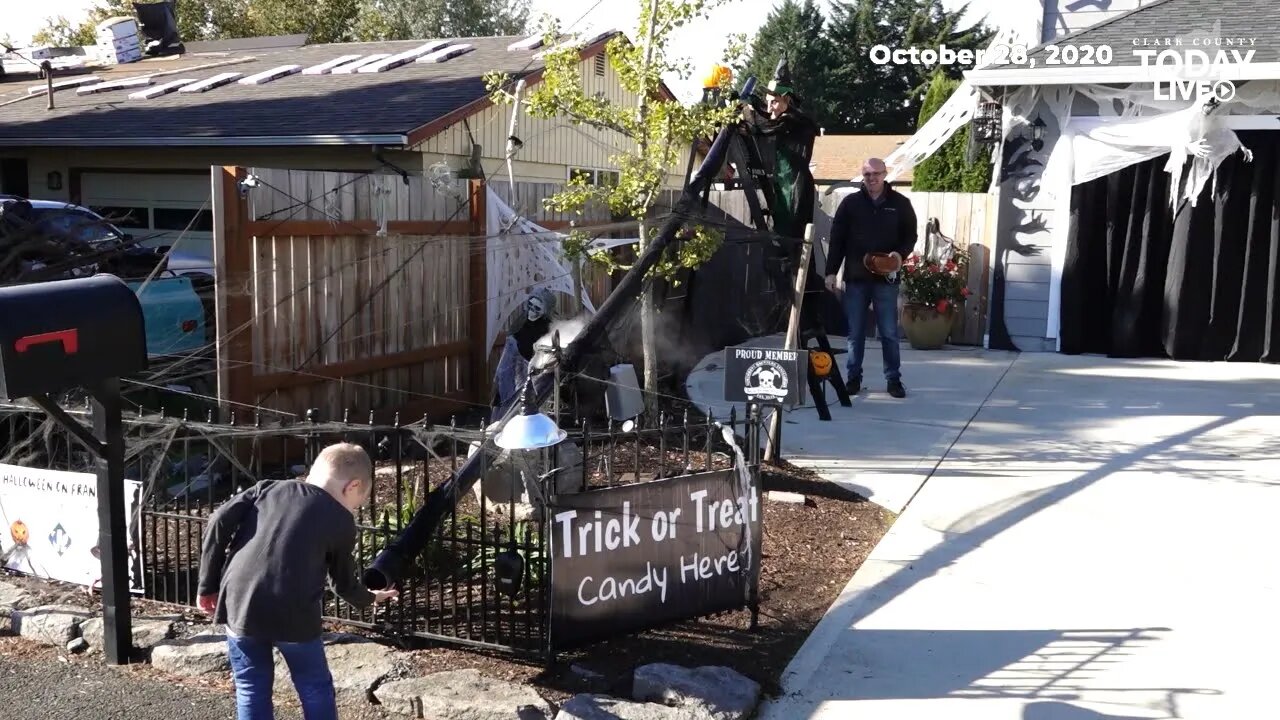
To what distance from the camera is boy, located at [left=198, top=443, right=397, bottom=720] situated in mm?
3551

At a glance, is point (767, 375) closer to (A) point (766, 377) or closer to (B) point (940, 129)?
(A) point (766, 377)

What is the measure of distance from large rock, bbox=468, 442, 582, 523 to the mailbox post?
1.44 m

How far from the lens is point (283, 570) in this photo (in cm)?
355

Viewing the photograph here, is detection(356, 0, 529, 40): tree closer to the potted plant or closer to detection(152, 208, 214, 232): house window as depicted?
detection(152, 208, 214, 232): house window

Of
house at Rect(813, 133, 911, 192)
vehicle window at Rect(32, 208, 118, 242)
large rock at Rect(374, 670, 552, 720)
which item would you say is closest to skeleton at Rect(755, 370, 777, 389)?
large rock at Rect(374, 670, 552, 720)

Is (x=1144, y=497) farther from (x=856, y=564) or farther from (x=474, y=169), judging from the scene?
(x=474, y=169)

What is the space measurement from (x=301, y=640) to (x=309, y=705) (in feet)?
0.85

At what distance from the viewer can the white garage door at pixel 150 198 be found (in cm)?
1420

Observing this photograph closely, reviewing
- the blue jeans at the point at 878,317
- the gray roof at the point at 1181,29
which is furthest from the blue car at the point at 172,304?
Answer: the gray roof at the point at 1181,29

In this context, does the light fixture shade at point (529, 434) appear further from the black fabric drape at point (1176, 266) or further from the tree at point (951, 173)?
the tree at point (951, 173)

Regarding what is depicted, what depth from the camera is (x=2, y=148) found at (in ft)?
49.2

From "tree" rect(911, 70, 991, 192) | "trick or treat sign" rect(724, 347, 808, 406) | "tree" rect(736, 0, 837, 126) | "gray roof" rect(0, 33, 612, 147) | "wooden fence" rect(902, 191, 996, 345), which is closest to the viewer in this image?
"trick or treat sign" rect(724, 347, 808, 406)

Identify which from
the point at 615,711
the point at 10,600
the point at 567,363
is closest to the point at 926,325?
the point at 567,363

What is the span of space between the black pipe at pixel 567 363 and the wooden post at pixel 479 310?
255cm
